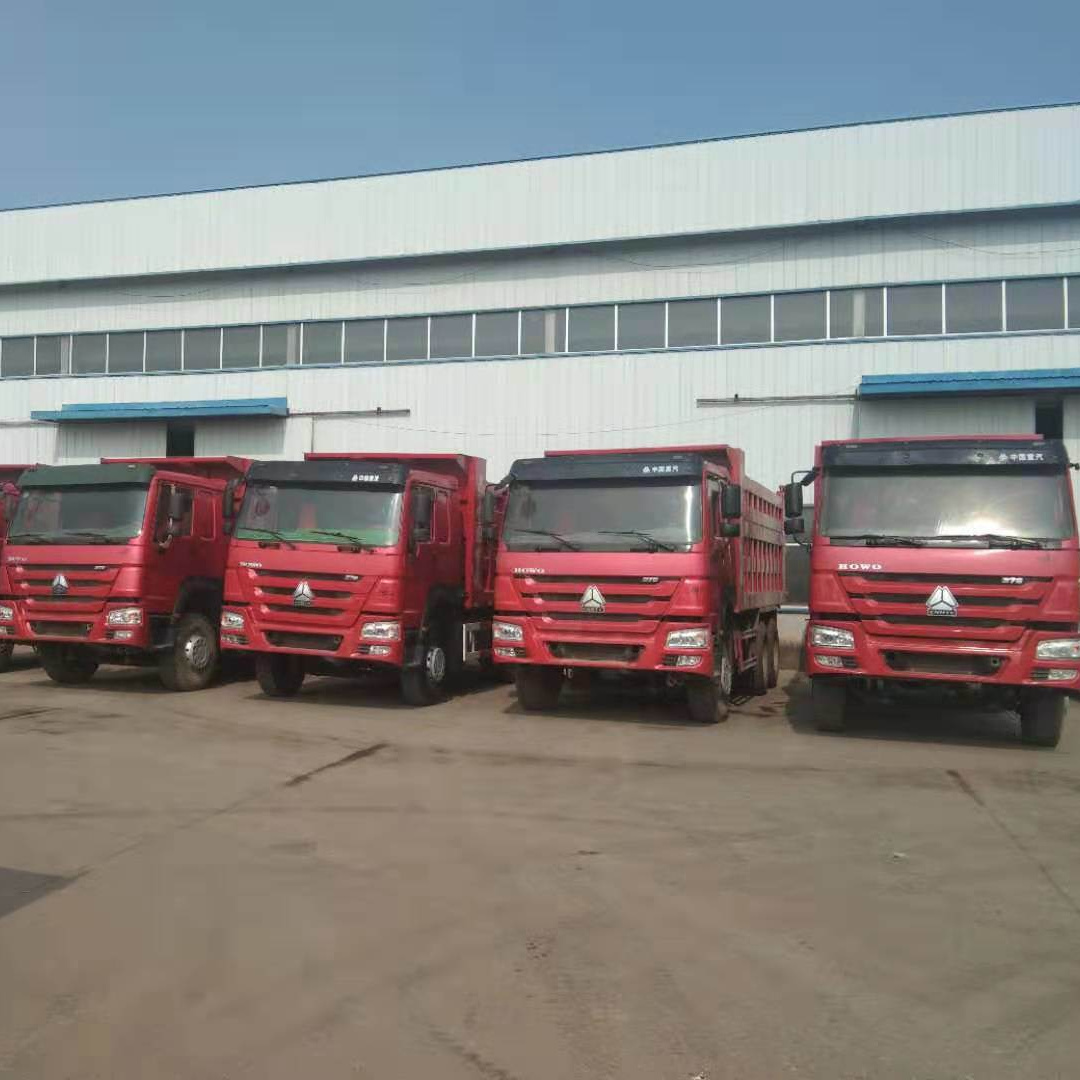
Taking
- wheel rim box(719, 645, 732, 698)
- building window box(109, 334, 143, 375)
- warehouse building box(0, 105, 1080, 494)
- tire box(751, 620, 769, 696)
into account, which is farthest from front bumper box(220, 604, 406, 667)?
building window box(109, 334, 143, 375)

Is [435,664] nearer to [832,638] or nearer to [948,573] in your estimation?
[832,638]

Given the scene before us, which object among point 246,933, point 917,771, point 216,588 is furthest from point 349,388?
point 246,933

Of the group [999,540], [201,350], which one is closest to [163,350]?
[201,350]

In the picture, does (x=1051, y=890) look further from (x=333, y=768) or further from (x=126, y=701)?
(x=126, y=701)

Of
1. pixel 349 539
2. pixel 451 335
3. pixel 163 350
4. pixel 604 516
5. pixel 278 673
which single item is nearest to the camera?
pixel 604 516

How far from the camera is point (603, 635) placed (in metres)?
9.91

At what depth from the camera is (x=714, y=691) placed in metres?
10.2

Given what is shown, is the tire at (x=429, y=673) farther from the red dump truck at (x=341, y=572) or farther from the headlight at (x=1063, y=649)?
the headlight at (x=1063, y=649)

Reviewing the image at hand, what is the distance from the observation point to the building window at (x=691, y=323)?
1928cm

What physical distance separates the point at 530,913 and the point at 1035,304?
16.9 m

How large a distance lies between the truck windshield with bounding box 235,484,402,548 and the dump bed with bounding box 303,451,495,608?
56.0 inches

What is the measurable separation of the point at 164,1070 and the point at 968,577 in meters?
7.90

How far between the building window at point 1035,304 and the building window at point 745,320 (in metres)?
4.25

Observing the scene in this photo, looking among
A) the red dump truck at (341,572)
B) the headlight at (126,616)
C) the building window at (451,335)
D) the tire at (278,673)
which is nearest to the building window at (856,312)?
the building window at (451,335)
